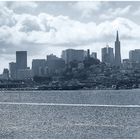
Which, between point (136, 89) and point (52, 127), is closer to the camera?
point (52, 127)

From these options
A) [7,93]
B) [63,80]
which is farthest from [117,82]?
[7,93]

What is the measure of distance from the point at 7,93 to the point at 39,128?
3865 inches

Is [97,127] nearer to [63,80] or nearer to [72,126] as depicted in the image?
[72,126]

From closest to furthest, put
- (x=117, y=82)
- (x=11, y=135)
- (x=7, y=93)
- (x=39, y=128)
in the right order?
(x=11, y=135) < (x=39, y=128) < (x=117, y=82) < (x=7, y=93)

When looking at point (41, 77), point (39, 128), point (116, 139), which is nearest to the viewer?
point (116, 139)

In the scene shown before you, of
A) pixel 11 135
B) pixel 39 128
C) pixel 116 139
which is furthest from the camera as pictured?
pixel 39 128

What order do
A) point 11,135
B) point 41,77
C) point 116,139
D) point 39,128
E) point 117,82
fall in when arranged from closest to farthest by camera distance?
1. point 116,139
2. point 11,135
3. point 39,128
4. point 117,82
5. point 41,77

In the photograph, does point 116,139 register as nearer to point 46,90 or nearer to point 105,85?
point 105,85

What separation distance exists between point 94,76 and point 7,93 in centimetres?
2656

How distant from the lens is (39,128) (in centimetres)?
3444

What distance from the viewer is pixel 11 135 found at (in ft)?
96.0

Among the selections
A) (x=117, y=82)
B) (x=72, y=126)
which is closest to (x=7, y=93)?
(x=117, y=82)

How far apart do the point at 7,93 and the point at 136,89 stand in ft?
112

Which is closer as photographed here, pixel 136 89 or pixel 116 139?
pixel 116 139
